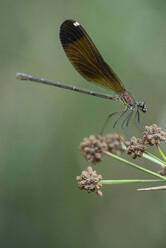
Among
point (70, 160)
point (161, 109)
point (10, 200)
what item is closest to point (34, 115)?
point (70, 160)

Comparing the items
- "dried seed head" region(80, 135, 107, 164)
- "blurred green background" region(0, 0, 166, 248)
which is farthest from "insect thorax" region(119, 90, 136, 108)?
"blurred green background" region(0, 0, 166, 248)

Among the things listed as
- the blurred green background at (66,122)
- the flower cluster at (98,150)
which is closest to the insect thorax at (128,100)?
the flower cluster at (98,150)

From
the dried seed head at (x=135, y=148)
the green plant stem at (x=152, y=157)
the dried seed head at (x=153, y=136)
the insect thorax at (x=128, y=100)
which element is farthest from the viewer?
the insect thorax at (x=128, y=100)

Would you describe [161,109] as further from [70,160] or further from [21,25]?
[21,25]

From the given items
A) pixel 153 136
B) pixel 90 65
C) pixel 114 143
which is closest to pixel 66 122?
pixel 90 65

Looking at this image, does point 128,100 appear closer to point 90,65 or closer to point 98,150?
point 90,65

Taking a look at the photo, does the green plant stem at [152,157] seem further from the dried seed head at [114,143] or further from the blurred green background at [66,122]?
the blurred green background at [66,122]
